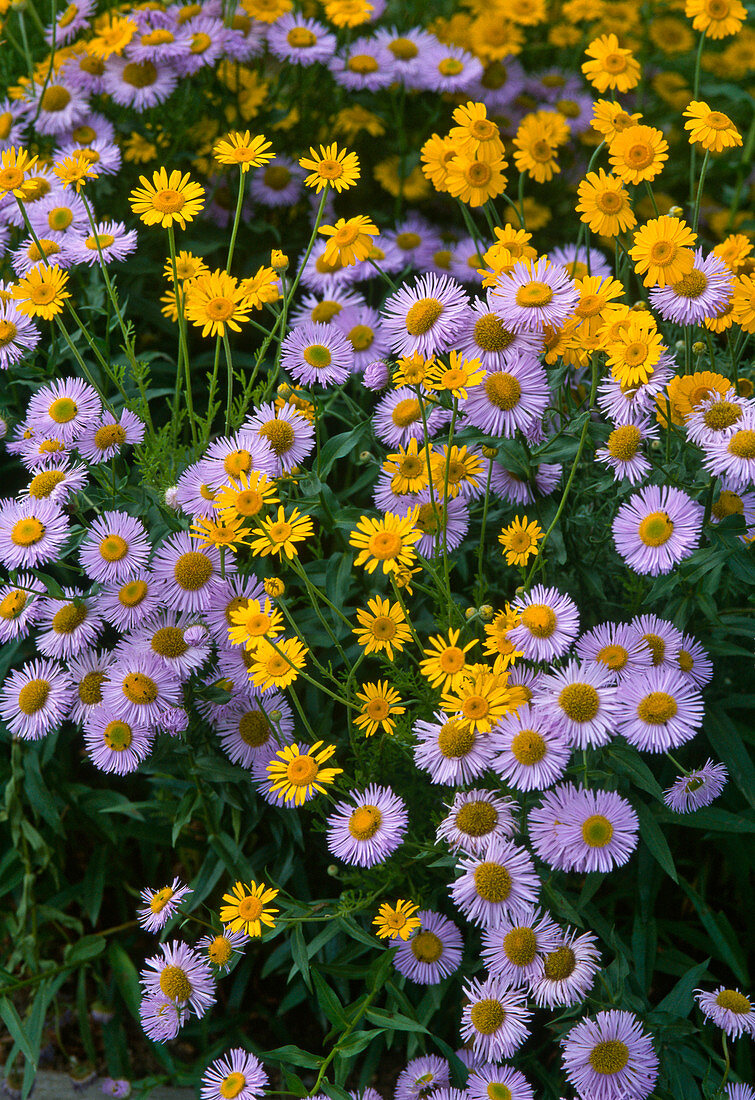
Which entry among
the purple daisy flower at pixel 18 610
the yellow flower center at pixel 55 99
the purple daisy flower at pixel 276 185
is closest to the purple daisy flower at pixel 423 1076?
the purple daisy flower at pixel 18 610

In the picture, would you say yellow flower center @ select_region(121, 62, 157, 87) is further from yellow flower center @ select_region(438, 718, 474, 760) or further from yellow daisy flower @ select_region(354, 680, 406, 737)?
yellow flower center @ select_region(438, 718, 474, 760)

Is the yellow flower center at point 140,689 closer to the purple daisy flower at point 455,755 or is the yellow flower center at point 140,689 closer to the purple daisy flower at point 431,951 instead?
the purple daisy flower at point 455,755

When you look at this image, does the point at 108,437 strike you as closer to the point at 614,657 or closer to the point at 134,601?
the point at 134,601

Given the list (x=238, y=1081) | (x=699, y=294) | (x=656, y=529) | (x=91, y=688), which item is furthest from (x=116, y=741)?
(x=699, y=294)

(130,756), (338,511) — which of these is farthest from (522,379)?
(130,756)

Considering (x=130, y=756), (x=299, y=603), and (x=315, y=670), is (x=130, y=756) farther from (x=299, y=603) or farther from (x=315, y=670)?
(x=299, y=603)

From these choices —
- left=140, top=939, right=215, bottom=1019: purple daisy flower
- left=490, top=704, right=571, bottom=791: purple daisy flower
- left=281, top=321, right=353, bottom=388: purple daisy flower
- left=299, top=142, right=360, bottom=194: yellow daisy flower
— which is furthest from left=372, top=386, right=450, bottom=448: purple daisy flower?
left=140, top=939, right=215, bottom=1019: purple daisy flower
